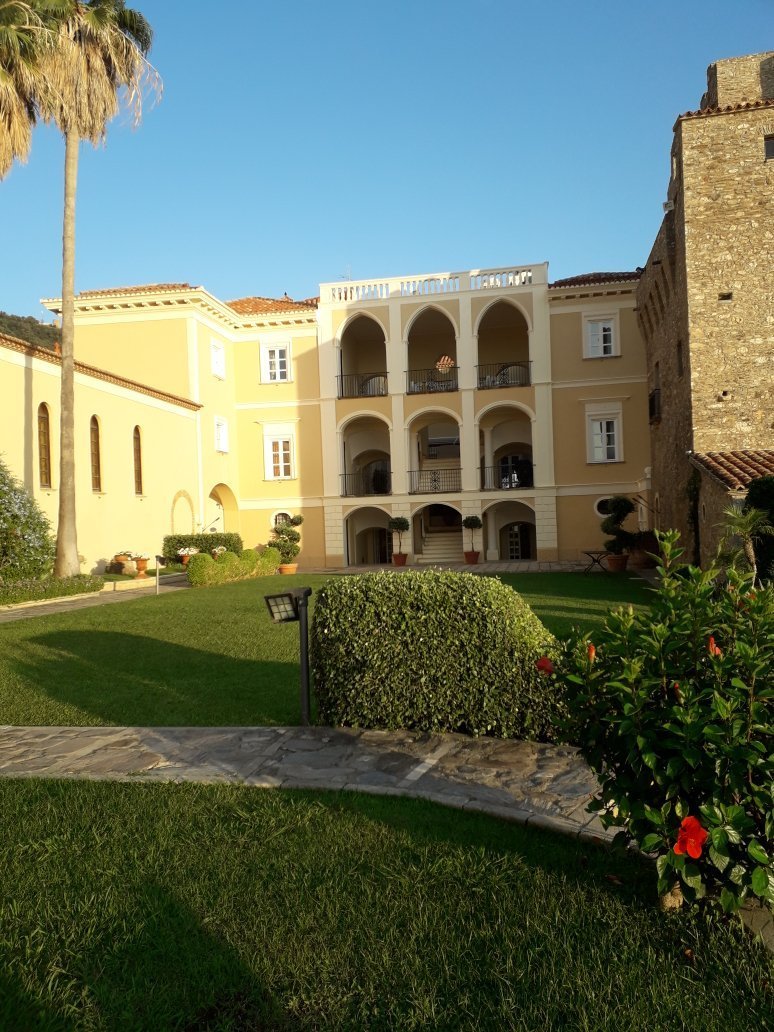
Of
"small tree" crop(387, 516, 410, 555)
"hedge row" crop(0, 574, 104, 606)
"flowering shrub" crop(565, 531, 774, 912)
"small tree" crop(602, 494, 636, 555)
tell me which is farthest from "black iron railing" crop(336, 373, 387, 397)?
"flowering shrub" crop(565, 531, 774, 912)

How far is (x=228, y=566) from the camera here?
70.1 feet

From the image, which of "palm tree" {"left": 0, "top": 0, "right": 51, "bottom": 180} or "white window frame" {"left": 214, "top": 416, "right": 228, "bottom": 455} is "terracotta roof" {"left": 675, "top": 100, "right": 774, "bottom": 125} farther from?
"white window frame" {"left": 214, "top": 416, "right": 228, "bottom": 455}

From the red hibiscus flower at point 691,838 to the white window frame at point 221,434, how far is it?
27330 mm

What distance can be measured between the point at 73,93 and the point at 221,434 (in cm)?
1291

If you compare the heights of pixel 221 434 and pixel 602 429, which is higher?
pixel 221 434

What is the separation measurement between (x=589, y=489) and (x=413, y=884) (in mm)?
25455

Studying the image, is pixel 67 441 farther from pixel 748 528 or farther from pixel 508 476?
pixel 508 476

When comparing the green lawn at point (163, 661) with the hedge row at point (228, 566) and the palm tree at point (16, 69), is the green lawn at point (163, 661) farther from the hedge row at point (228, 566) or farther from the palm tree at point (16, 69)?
the palm tree at point (16, 69)

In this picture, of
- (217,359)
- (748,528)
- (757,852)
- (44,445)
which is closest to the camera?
(757,852)

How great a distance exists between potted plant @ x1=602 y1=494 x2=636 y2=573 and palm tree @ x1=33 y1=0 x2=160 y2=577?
560 inches

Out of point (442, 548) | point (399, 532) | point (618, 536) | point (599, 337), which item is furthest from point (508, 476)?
point (618, 536)

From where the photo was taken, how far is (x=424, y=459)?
108 feet

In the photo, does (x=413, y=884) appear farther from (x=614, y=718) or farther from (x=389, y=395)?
(x=389, y=395)

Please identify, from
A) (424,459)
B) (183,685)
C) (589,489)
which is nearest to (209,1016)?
(183,685)
